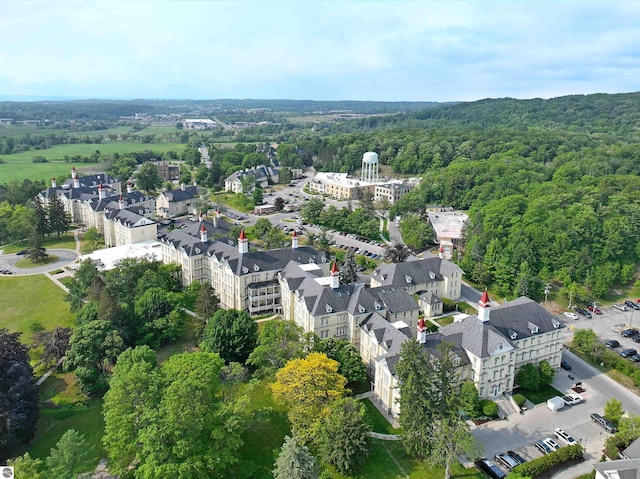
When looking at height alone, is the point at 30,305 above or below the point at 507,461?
below

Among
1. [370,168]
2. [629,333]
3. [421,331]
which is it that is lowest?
[629,333]

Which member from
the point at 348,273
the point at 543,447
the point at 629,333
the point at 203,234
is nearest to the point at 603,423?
the point at 543,447

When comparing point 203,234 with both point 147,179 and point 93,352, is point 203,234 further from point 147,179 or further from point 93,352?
point 147,179

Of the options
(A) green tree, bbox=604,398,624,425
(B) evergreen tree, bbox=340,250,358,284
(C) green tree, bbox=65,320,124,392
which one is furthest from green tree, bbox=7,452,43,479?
(A) green tree, bbox=604,398,624,425

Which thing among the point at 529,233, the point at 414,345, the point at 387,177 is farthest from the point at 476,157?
the point at 414,345

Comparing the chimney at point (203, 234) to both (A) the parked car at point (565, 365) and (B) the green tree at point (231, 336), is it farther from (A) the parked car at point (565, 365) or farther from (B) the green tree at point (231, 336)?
(A) the parked car at point (565, 365)

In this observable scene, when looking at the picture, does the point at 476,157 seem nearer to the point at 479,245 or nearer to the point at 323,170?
the point at 323,170

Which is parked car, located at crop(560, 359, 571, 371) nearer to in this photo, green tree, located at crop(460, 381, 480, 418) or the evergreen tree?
green tree, located at crop(460, 381, 480, 418)
